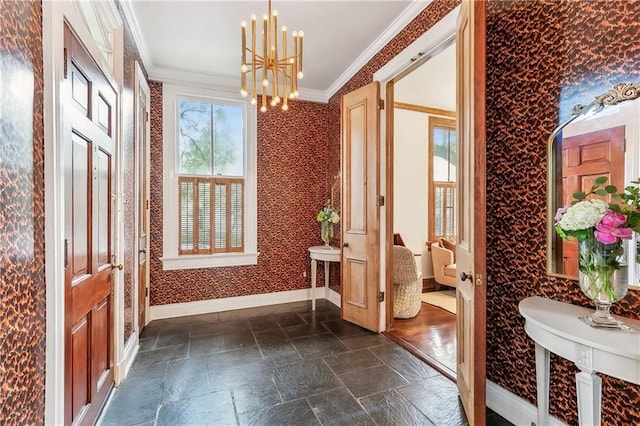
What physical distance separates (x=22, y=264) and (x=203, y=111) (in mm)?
3288

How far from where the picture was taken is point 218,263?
401 centimetres

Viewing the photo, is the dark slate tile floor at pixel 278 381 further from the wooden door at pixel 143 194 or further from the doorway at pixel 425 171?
the doorway at pixel 425 171

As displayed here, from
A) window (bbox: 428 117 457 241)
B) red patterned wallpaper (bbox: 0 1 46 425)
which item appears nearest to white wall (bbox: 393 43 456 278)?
window (bbox: 428 117 457 241)

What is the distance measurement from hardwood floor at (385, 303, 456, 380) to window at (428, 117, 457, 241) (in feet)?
5.38

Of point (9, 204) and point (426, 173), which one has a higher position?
point (426, 173)

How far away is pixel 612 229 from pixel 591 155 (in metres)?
0.56

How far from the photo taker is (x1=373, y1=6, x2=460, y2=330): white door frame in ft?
7.67

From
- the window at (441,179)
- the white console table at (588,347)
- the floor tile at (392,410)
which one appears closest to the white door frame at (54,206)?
the floor tile at (392,410)

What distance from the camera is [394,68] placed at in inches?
117

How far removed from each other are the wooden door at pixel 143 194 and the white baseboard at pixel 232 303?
0.29 m

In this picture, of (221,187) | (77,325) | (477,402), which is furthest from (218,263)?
(477,402)

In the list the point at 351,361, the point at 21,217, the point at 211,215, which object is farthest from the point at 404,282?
the point at 21,217

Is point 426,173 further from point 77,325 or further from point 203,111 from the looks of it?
point 77,325

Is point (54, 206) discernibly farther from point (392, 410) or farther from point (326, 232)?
point (326, 232)
